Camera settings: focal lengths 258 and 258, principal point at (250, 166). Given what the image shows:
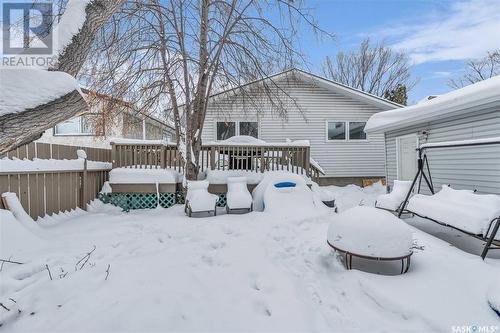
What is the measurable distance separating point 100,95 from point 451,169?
8.89 metres

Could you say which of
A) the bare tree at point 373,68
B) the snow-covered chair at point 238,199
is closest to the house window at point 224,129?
the snow-covered chair at point 238,199

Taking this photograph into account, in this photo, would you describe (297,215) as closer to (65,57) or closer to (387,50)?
(65,57)

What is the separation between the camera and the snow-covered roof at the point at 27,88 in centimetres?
132

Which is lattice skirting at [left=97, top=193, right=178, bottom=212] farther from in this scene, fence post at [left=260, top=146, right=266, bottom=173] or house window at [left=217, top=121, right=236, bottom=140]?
house window at [left=217, top=121, right=236, bottom=140]

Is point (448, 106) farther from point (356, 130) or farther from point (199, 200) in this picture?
point (199, 200)

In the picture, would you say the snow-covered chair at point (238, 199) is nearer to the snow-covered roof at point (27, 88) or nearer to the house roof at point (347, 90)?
the snow-covered roof at point (27, 88)

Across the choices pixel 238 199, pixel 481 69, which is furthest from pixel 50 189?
pixel 481 69

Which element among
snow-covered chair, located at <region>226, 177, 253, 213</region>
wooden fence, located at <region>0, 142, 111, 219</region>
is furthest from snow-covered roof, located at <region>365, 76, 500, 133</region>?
wooden fence, located at <region>0, 142, 111, 219</region>

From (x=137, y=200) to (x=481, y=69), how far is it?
2578 cm

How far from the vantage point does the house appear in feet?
17.2

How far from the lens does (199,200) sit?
535cm

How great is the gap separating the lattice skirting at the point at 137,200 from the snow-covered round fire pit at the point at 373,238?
15.3ft

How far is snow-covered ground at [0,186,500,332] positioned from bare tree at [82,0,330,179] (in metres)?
3.39

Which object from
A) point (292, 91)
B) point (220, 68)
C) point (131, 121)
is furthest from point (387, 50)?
point (131, 121)
